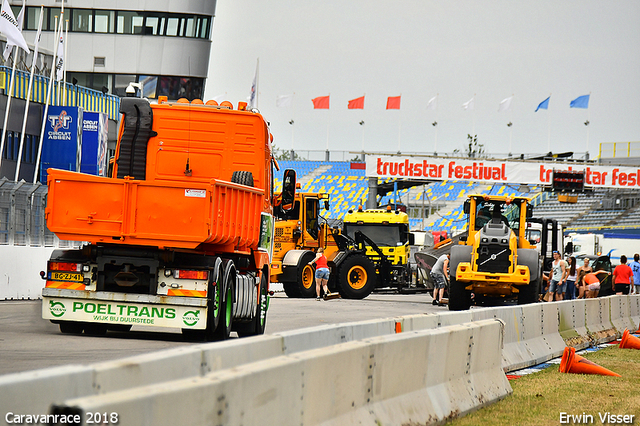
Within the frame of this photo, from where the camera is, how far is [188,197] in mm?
12070

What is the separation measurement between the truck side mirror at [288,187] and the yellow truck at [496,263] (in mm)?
7550

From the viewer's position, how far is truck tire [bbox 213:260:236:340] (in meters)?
12.9

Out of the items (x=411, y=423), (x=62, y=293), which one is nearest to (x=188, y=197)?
(x=62, y=293)

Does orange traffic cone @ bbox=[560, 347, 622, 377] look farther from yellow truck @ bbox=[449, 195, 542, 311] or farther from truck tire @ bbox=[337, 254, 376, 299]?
truck tire @ bbox=[337, 254, 376, 299]

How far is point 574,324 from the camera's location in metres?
16.2

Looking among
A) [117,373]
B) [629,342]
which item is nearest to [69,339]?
[117,373]

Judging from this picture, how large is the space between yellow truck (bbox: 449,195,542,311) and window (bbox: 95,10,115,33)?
37.9 metres

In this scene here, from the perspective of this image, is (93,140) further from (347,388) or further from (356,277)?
(347,388)

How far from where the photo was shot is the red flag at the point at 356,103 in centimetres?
6331

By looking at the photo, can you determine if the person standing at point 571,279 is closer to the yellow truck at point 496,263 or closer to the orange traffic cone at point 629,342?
the yellow truck at point 496,263

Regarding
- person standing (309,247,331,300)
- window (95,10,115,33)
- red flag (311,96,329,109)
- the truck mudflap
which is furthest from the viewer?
red flag (311,96,329,109)

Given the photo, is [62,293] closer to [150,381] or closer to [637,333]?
[150,381]

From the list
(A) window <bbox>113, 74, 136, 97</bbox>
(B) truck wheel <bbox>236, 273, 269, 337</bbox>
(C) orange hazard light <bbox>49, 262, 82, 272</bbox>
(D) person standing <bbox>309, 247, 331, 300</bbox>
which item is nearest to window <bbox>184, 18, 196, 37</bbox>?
(A) window <bbox>113, 74, 136, 97</bbox>

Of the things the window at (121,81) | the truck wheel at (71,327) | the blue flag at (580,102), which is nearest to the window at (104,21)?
the window at (121,81)
